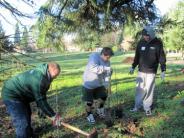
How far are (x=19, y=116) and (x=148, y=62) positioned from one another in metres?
3.63

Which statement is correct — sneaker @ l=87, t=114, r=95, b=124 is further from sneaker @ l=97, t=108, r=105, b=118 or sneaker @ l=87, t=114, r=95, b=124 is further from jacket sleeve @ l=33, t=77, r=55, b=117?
jacket sleeve @ l=33, t=77, r=55, b=117

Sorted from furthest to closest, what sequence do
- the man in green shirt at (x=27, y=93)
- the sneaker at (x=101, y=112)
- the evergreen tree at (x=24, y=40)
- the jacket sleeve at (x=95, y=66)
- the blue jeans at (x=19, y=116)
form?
the evergreen tree at (x=24, y=40), the sneaker at (x=101, y=112), the jacket sleeve at (x=95, y=66), the blue jeans at (x=19, y=116), the man in green shirt at (x=27, y=93)

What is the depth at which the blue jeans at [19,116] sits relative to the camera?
717 cm

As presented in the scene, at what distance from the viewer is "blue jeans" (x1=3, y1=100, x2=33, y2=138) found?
7.17m

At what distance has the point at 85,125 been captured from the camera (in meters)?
8.84

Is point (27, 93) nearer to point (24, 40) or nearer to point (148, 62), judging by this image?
point (24, 40)

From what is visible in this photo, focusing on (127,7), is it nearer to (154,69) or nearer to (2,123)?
(154,69)

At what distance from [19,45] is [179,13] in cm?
3827

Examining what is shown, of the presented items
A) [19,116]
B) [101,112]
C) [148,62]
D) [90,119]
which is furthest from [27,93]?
[148,62]

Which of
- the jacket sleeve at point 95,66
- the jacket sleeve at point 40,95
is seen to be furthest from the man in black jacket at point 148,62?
the jacket sleeve at point 40,95

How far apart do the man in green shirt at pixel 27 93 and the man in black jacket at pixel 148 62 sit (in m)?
3.28

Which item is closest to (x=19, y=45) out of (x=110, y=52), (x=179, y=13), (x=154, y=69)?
(x=110, y=52)

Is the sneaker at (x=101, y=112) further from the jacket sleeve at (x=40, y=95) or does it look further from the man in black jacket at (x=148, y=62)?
the jacket sleeve at (x=40, y=95)

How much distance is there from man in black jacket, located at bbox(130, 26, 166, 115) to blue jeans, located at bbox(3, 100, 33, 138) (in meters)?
3.30
